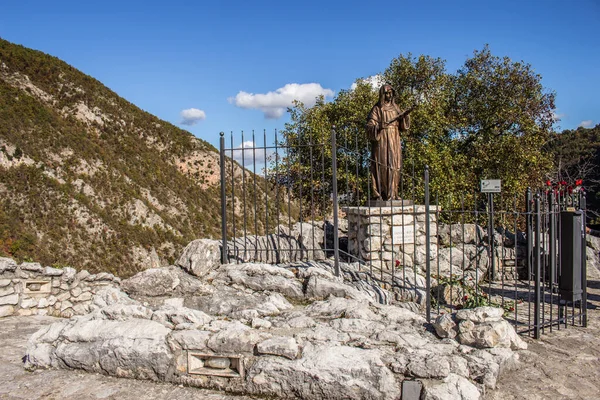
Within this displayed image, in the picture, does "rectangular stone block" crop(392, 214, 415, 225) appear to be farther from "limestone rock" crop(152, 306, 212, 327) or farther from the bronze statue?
"limestone rock" crop(152, 306, 212, 327)

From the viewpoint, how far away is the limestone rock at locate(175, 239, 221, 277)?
242 inches

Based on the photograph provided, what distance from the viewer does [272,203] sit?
95.2 feet

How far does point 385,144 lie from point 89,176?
76.6 feet

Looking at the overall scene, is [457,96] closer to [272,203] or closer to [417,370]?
[417,370]

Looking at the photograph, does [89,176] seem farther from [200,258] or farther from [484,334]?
[484,334]

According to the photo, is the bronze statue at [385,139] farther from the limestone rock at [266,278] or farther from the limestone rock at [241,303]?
the limestone rock at [241,303]

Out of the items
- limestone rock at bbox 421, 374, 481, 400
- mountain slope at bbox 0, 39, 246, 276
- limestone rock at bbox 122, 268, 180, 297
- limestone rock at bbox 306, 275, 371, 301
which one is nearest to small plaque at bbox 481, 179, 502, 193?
limestone rock at bbox 306, 275, 371, 301

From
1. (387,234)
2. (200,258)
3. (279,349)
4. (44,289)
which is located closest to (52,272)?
(44,289)

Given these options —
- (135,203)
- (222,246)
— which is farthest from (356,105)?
(135,203)

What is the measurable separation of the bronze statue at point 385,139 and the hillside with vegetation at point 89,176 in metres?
16.2

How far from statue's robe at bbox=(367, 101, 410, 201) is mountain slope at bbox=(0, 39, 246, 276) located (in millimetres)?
13943

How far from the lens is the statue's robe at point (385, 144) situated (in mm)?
7668

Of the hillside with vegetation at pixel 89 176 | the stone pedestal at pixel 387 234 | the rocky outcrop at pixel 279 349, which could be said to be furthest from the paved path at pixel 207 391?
the hillside with vegetation at pixel 89 176

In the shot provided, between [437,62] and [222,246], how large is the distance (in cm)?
1153
